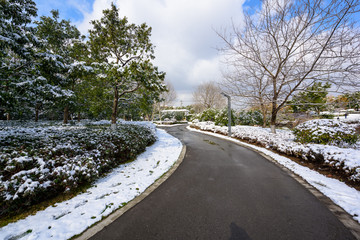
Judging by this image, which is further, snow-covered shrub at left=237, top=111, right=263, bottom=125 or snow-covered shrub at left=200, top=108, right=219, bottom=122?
snow-covered shrub at left=200, top=108, right=219, bottom=122

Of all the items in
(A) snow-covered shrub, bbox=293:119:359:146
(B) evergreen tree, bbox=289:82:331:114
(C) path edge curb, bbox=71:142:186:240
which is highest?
(B) evergreen tree, bbox=289:82:331:114

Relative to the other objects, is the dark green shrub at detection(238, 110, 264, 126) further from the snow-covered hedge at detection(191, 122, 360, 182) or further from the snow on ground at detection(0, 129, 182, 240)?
the snow on ground at detection(0, 129, 182, 240)

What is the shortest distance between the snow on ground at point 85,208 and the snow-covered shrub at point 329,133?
6.91 meters

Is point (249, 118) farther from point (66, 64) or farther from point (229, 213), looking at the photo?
point (66, 64)

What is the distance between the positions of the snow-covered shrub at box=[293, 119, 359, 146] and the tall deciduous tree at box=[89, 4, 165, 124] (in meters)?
7.66

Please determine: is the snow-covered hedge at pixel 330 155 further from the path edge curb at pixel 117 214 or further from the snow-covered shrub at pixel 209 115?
the snow-covered shrub at pixel 209 115

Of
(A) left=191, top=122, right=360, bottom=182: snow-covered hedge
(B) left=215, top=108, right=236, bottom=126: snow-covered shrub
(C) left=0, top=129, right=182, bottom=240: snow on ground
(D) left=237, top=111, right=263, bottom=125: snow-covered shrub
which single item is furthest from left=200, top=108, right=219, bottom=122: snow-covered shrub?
(C) left=0, top=129, right=182, bottom=240: snow on ground

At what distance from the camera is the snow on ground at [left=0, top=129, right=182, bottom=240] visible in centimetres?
206

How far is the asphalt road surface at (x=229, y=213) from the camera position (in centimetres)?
212

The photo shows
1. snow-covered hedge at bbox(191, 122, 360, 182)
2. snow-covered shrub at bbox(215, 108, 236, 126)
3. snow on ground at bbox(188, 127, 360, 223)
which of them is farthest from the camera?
snow-covered shrub at bbox(215, 108, 236, 126)

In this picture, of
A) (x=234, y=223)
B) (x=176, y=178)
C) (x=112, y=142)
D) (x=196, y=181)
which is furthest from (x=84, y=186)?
(x=234, y=223)

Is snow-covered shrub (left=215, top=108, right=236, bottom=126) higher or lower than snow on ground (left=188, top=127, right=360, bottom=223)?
higher

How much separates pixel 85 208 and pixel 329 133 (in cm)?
898

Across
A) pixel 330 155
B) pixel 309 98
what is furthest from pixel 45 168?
pixel 309 98
